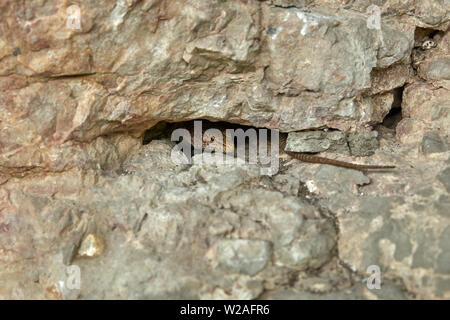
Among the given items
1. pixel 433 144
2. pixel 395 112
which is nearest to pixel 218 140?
pixel 395 112

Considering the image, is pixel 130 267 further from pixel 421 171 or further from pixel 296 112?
pixel 421 171

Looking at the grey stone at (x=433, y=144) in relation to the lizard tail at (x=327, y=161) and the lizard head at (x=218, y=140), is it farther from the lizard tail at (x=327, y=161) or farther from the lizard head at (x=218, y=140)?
the lizard head at (x=218, y=140)

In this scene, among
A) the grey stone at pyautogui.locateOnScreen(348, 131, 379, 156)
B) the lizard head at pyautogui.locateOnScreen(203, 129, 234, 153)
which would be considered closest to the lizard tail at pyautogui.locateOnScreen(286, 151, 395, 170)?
the grey stone at pyautogui.locateOnScreen(348, 131, 379, 156)

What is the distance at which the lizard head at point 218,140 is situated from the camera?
161 inches

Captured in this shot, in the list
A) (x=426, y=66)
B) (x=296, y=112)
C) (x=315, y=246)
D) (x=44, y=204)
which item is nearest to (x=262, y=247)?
(x=315, y=246)

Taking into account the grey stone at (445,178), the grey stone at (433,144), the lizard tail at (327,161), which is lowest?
the grey stone at (445,178)

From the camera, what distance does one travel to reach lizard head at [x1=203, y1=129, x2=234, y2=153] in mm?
4102

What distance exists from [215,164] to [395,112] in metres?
1.92

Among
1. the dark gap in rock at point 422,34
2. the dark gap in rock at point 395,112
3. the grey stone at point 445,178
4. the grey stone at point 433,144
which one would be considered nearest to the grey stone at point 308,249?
the grey stone at point 445,178

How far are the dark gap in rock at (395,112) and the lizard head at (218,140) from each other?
1.49m

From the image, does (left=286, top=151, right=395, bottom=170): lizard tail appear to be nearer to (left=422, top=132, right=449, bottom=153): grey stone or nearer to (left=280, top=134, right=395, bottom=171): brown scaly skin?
(left=280, top=134, right=395, bottom=171): brown scaly skin

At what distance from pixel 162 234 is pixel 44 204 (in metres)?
0.97

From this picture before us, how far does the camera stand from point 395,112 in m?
4.27

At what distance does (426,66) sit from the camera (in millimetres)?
3969
